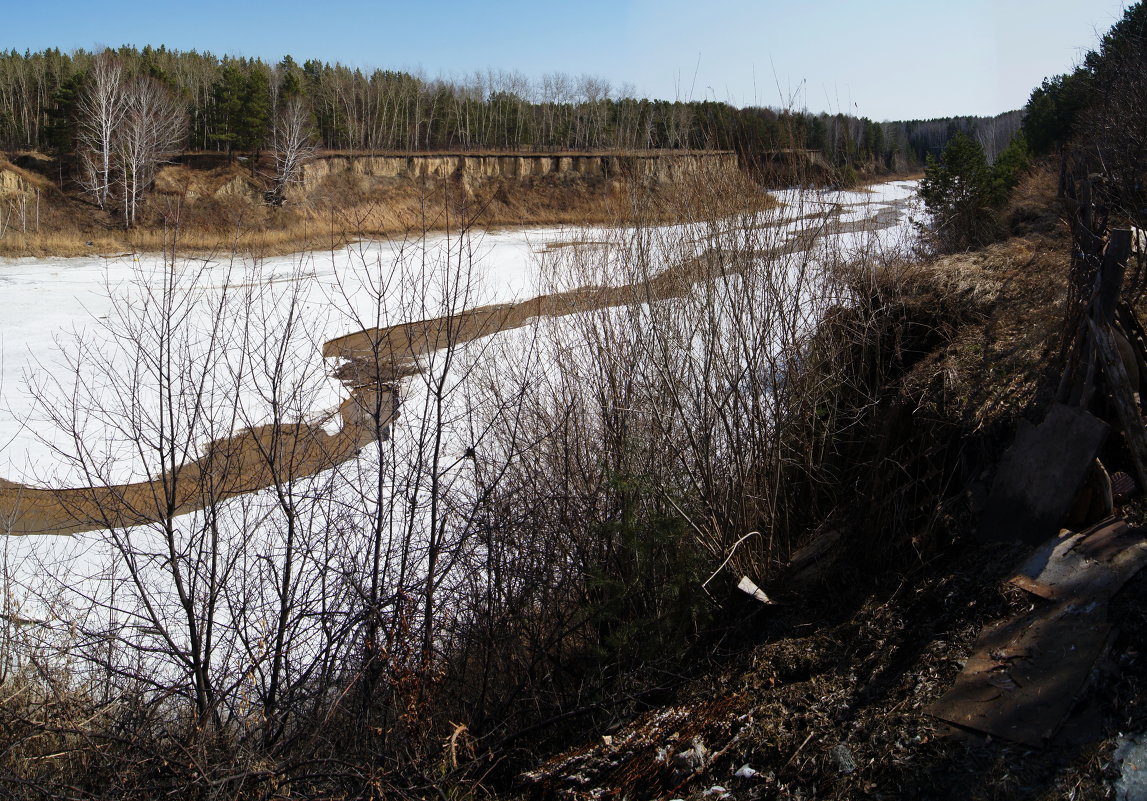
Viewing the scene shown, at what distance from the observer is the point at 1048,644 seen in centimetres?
386

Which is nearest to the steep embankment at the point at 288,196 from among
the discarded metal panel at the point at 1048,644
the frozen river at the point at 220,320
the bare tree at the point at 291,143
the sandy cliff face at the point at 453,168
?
the sandy cliff face at the point at 453,168

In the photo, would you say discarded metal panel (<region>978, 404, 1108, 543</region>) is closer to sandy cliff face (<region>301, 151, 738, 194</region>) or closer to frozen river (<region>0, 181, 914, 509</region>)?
frozen river (<region>0, 181, 914, 509</region>)

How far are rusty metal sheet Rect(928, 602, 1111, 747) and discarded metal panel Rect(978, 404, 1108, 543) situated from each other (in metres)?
0.96

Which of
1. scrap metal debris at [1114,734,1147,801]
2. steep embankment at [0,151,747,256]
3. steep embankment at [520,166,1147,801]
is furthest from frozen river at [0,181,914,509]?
scrap metal debris at [1114,734,1147,801]

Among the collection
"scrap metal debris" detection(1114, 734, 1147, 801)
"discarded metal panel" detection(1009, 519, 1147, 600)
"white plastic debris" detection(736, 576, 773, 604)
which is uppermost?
"discarded metal panel" detection(1009, 519, 1147, 600)

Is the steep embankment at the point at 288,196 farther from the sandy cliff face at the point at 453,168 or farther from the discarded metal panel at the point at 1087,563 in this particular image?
the discarded metal panel at the point at 1087,563

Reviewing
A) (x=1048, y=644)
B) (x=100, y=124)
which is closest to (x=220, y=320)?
(x=1048, y=644)

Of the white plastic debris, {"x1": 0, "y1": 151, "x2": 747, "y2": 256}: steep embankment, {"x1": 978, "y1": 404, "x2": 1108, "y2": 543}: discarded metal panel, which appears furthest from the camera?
{"x1": 0, "y1": 151, "x2": 747, "y2": 256}: steep embankment

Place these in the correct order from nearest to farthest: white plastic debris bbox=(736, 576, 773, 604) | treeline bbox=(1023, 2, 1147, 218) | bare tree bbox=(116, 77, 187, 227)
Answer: white plastic debris bbox=(736, 576, 773, 604) < treeline bbox=(1023, 2, 1147, 218) < bare tree bbox=(116, 77, 187, 227)

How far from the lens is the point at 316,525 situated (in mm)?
9078

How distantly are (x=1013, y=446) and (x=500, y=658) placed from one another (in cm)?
479

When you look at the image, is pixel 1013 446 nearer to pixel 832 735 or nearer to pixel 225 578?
pixel 832 735

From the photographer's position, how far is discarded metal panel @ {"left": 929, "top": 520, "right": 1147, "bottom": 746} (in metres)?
3.51

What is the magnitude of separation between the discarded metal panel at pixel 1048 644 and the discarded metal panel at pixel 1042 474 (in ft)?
0.94
